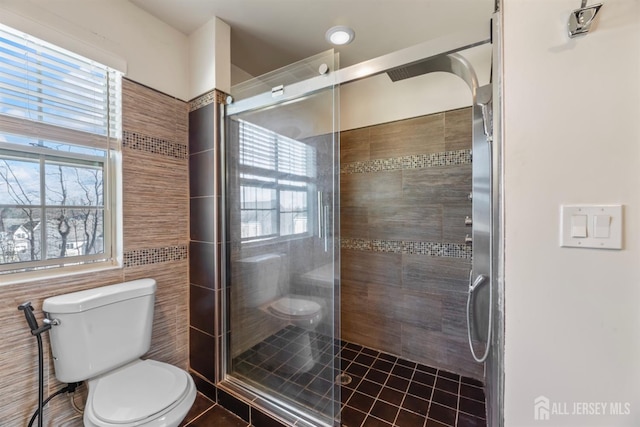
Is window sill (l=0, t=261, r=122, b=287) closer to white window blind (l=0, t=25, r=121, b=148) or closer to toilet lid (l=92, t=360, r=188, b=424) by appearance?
toilet lid (l=92, t=360, r=188, b=424)

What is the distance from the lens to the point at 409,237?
2.03 metres

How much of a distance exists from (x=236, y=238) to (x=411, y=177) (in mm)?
1432

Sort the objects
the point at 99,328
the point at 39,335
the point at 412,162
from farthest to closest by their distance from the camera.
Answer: the point at 412,162
the point at 99,328
the point at 39,335

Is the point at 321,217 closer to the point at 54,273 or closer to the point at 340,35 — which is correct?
the point at 340,35

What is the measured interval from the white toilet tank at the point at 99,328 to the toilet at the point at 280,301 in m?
0.57

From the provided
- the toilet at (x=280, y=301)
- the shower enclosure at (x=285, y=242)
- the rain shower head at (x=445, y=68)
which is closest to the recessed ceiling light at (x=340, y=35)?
the shower enclosure at (x=285, y=242)

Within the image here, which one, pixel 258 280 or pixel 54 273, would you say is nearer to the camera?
pixel 54 273

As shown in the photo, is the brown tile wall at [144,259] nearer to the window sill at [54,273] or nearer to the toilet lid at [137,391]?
the window sill at [54,273]

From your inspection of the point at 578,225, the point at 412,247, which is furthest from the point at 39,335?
the point at 412,247

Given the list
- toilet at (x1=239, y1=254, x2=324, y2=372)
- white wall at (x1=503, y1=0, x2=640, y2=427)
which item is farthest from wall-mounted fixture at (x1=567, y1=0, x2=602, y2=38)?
toilet at (x1=239, y1=254, x2=324, y2=372)

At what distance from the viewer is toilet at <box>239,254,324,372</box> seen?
1.54 metres

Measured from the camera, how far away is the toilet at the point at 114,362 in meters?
1.04

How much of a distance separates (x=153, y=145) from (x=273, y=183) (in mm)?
811

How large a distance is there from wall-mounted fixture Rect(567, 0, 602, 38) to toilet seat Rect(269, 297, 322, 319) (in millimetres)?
1537
